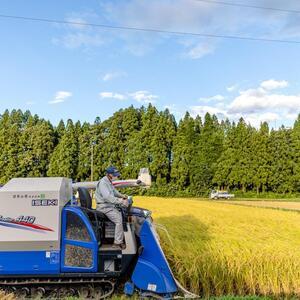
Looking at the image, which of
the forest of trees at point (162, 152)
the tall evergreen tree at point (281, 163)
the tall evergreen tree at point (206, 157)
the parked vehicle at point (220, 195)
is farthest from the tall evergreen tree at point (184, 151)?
the tall evergreen tree at point (281, 163)

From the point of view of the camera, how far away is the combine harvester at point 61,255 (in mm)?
8570

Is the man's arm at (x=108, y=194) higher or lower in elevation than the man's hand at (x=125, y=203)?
higher

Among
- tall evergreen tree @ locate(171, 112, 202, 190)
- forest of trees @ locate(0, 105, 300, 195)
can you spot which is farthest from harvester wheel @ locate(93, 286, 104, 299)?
tall evergreen tree @ locate(171, 112, 202, 190)

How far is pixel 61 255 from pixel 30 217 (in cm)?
95

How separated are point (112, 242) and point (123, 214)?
0.65 m

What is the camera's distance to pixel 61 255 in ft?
28.4

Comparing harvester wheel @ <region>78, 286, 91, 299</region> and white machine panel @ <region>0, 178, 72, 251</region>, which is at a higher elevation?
white machine panel @ <region>0, 178, 72, 251</region>

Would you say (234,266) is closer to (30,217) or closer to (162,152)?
(30,217)

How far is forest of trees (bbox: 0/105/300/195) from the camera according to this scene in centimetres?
6594

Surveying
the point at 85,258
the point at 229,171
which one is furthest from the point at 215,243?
the point at 229,171

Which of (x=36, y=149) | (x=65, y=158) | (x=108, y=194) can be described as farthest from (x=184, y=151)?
(x=108, y=194)

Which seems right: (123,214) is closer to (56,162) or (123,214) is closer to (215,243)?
(215,243)

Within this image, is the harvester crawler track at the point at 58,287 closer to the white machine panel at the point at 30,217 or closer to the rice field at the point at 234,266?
the white machine panel at the point at 30,217

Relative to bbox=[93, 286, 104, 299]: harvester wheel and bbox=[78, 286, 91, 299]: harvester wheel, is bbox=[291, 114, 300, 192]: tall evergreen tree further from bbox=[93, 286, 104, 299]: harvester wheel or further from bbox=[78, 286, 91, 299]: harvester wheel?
bbox=[78, 286, 91, 299]: harvester wheel
